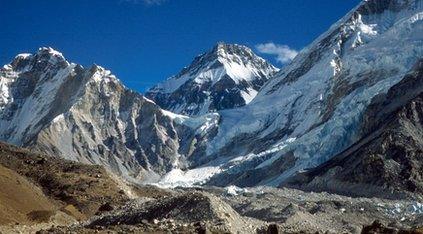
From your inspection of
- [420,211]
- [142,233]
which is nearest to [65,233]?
[142,233]

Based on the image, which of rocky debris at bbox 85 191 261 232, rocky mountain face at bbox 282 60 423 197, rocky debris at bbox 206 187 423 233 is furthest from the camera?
rocky mountain face at bbox 282 60 423 197

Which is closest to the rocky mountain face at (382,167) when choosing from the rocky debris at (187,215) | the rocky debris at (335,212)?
the rocky debris at (335,212)

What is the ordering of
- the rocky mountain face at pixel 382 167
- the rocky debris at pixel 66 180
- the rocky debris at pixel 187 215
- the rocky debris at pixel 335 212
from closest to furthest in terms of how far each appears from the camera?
1. the rocky debris at pixel 187 215
2. the rocky debris at pixel 66 180
3. the rocky debris at pixel 335 212
4. the rocky mountain face at pixel 382 167

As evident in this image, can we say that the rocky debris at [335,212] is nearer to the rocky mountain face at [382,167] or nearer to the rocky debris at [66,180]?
the rocky debris at [66,180]

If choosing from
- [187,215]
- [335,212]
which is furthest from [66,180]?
[187,215]

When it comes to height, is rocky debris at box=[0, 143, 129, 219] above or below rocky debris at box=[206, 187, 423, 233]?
above

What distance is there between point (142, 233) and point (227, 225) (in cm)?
693

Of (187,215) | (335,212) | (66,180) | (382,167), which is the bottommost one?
(187,215)

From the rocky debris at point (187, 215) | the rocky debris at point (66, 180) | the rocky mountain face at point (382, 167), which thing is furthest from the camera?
the rocky mountain face at point (382, 167)

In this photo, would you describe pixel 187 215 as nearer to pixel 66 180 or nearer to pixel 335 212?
pixel 66 180

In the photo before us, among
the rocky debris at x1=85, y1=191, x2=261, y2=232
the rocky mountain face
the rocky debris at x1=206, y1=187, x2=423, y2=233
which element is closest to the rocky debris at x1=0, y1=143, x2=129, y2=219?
the rocky debris at x1=206, y1=187, x2=423, y2=233

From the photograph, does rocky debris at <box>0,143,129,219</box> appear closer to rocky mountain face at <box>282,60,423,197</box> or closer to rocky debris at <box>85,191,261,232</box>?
rocky debris at <box>85,191,261,232</box>

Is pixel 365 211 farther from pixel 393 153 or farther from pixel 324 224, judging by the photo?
pixel 393 153

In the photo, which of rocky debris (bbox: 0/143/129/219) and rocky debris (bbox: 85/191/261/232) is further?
rocky debris (bbox: 0/143/129/219)
